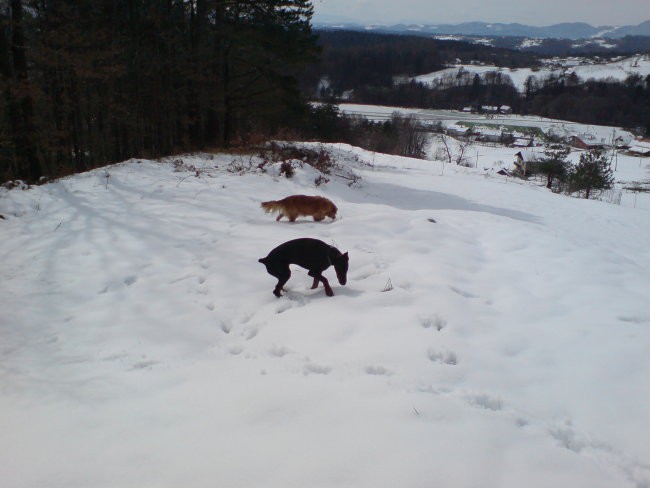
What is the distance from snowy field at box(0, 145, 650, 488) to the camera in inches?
90.7

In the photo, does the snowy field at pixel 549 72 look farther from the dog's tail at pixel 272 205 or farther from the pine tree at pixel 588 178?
the dog's tail at pixel 272 205

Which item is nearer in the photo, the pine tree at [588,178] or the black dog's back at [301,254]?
the black dog's back at [301,254]

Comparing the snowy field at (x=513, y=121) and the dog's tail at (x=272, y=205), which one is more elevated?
the snowy field at (x=513, y=121)

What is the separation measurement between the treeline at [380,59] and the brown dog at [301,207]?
95.2 m

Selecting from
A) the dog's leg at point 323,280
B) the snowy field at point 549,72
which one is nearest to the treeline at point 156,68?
the dog's leg at point 323,280

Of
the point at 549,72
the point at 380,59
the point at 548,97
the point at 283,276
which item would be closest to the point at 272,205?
the point at 283,276

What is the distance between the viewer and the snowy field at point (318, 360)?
230 centimetres

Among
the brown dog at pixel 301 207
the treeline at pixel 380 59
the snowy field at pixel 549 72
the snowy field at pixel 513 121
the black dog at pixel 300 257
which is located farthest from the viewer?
the snowy field at pixel 549 72

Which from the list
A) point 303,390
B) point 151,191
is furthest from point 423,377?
point 151,191

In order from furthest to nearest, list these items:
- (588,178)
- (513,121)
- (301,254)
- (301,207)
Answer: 1. (513,121)
2. (588,178)
3. (301,207)
4. (301,254)

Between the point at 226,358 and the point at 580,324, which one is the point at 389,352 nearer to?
the point at 226,358

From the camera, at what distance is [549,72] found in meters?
162

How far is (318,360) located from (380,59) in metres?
155

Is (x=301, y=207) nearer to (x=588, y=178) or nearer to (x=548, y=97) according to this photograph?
(x=588, y=178)
